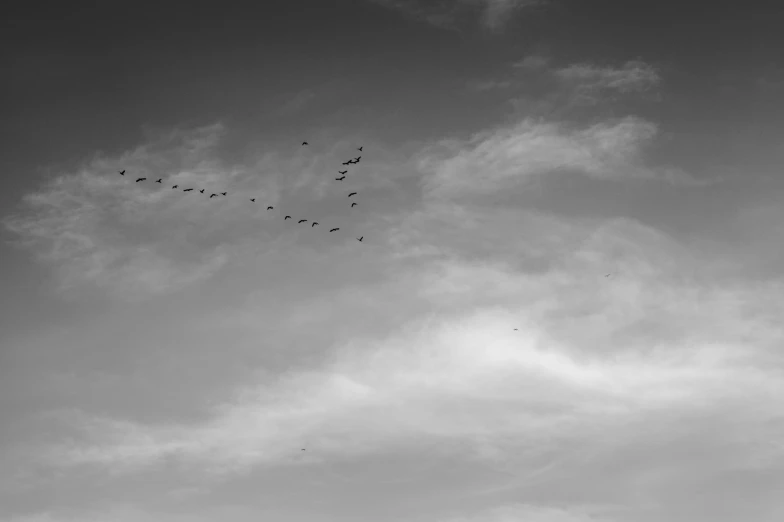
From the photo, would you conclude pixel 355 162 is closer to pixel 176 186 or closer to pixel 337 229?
pixel 337 229

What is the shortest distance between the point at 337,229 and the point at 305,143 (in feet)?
80.3

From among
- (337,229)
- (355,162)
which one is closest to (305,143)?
(355,162)

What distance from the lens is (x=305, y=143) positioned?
12612 cm

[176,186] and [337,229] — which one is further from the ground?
[176,186]

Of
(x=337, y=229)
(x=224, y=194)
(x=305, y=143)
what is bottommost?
(x=337, y=229)

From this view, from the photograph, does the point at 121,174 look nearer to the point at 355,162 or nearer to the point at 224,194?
the point at 224,194

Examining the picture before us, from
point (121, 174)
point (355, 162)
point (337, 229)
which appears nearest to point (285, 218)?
point (337, 229)

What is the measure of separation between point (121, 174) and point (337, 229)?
206 ft

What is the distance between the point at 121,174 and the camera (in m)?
132

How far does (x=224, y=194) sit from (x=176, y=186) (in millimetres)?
13848

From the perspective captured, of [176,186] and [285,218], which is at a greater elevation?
[176,186]

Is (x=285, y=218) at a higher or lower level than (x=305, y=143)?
lower

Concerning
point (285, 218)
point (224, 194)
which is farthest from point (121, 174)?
point (285, 218)

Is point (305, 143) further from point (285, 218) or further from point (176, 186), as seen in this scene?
point (176, 186)
